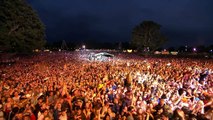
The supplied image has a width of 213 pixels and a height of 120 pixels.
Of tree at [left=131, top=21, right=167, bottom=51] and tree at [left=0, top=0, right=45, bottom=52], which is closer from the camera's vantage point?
tree at [left=0, top=0, right=45, bottom=52]

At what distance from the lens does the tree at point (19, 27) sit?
3034 centimetres

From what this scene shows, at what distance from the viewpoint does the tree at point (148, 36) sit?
75750 mm

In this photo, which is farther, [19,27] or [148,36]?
→ [148,36]

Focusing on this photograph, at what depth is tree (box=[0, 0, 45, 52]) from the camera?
99.6ft

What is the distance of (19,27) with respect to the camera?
32531 mm

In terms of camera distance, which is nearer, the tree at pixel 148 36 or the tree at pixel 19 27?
the tree at pixel 19 27

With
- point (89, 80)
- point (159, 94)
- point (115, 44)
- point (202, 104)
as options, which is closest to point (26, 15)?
point (89, 80)

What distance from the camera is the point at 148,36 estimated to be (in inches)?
3009

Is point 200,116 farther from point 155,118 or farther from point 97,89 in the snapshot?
point 97,89

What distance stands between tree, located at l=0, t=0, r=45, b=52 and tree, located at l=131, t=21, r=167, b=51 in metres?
43.6

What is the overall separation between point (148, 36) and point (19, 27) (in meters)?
47.1

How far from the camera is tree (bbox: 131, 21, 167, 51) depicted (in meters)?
75.8

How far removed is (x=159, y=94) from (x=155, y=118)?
2883mm

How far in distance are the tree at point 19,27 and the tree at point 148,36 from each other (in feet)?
143
